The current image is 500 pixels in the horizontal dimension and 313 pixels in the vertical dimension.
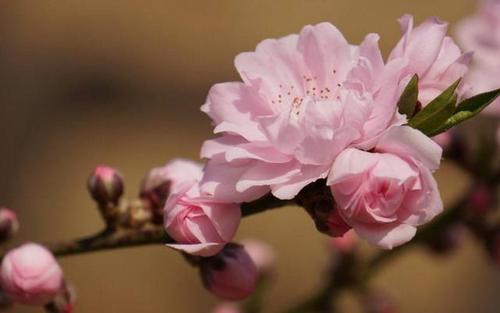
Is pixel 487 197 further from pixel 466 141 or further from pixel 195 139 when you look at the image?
pixel 195 139

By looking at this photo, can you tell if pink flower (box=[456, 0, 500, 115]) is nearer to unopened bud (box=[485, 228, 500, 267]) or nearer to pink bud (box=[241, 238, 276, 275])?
unopened bud (box=[485, 228, 500, 267])

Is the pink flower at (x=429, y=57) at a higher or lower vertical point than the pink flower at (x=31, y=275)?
higher

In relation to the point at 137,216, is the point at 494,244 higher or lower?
lower

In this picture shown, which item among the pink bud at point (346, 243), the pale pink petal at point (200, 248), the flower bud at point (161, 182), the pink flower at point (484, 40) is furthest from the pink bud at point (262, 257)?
the pale pink petal at point (200, 248)

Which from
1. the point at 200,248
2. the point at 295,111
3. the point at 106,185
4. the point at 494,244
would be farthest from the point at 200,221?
the point at 494,244

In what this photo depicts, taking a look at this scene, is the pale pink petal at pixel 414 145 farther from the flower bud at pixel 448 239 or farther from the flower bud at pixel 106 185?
the flower bud at pixel 448 239

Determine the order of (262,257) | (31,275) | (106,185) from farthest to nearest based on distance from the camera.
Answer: (262,257)
(106,185)
(31,275)

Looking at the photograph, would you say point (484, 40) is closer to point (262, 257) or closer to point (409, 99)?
point (262, 257)
